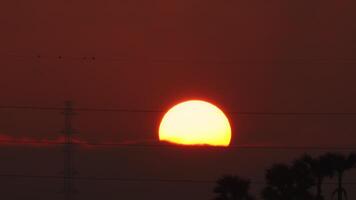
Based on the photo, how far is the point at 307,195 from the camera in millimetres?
105062

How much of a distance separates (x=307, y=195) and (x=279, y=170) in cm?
140

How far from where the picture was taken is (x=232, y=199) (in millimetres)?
104625

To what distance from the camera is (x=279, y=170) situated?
105 meters

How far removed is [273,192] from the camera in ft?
344

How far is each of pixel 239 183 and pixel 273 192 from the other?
135 centimetres

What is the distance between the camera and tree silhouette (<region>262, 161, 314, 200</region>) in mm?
104625

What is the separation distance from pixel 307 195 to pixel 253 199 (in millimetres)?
2021

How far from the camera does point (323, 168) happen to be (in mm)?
105688

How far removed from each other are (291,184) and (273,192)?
759 millimetres

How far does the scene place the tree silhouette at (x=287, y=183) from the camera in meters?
105

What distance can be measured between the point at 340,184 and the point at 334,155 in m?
1.13

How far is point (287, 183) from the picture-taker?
344 feet

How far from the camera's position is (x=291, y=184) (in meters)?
105

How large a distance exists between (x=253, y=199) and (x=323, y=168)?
297 centimetres
